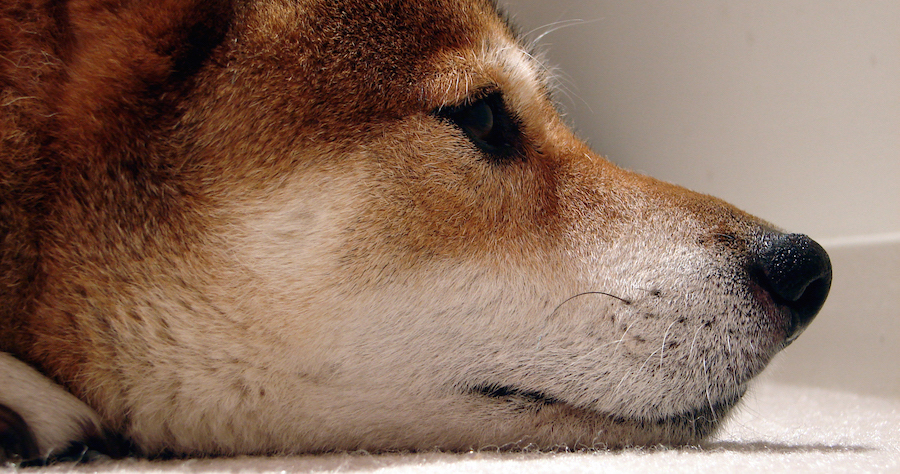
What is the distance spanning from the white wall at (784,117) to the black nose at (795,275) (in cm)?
86

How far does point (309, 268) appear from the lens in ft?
3.33

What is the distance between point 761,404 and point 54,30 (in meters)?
1.91

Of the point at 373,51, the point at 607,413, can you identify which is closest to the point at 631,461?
the point at 607,413

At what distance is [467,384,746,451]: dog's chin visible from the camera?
1.03 m

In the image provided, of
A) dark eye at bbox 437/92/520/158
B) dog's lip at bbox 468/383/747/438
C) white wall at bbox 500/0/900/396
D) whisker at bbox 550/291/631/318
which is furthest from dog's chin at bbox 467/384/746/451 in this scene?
white wall at bbox 500/0/900/396

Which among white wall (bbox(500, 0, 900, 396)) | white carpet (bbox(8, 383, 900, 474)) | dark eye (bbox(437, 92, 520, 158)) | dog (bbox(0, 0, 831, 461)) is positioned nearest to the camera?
white carpet (bbox(8, 383, 900, 474))

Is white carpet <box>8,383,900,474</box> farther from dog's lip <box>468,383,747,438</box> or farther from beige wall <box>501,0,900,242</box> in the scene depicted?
beige wall <box>501,0,900,242</box>

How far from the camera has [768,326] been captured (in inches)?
41.7

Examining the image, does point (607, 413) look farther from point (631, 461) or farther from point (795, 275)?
point (795, 275)

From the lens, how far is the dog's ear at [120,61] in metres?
0.98

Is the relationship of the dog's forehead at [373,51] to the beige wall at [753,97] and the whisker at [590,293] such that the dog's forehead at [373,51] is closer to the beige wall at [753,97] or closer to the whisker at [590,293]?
the whisker at [590,293]

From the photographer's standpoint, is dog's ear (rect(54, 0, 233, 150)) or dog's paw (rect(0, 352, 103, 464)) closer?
dog's paw (rect(0, 352, 103, 464))

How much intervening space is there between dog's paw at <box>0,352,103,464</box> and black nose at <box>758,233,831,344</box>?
1108mm

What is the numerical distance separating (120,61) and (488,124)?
61 centimetres
